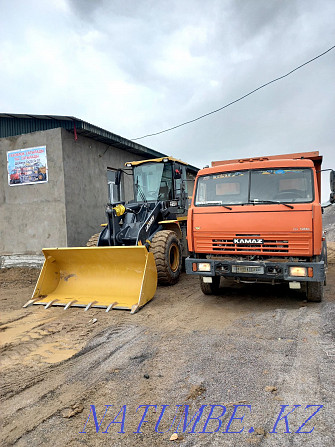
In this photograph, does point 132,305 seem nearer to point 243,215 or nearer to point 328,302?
point 243,215

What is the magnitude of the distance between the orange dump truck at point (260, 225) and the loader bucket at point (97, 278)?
976 mm

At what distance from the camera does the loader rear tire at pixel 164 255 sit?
6.51m

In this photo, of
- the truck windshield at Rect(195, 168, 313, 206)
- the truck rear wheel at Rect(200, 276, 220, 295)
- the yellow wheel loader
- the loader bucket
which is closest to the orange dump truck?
the truck windshield at Rect(195, 168, 313, 206)

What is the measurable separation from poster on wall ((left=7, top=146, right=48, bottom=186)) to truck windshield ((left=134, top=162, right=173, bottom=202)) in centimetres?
315

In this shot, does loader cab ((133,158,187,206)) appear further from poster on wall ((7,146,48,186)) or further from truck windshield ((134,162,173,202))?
poster on wall ((7,146,48,186))

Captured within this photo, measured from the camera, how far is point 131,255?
5.71 m

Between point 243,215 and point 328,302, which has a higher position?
point 243,215

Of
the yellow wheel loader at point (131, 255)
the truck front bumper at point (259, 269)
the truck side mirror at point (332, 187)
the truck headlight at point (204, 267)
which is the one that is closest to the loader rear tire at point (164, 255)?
the yellow wheel loader at point (131, 255)

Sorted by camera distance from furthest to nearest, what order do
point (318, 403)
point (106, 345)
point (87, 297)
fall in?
point (87, 297) → point (106, 345) → point (318, 403)

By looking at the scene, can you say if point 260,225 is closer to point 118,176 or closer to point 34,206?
point 118,176

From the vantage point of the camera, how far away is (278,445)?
2.06 m

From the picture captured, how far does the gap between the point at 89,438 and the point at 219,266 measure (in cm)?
316

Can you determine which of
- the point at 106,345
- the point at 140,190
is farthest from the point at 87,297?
the point at 140,190

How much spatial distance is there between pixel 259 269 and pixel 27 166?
782cm
